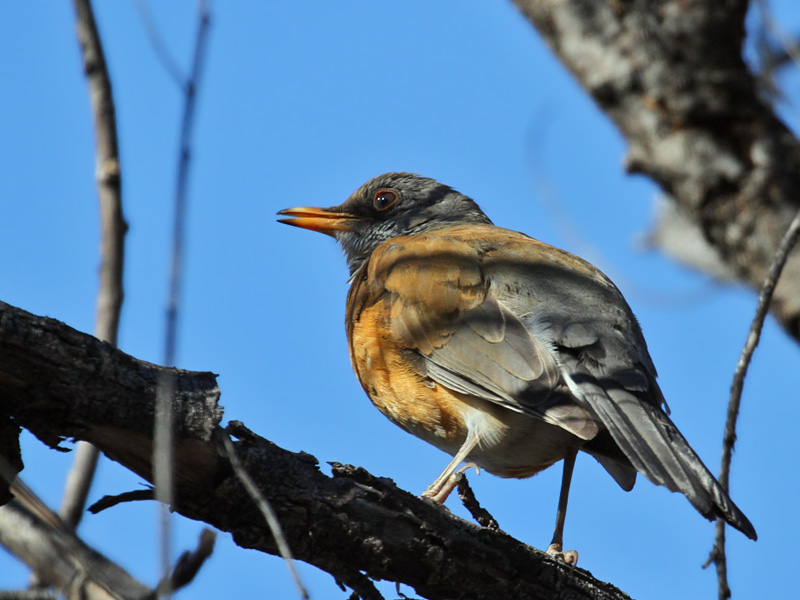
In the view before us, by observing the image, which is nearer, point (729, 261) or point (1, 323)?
point (1, 323)

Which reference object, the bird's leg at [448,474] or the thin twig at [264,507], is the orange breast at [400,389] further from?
the thin twig at [264,507]

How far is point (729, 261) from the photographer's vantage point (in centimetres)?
620

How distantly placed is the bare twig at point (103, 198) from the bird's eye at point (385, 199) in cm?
306

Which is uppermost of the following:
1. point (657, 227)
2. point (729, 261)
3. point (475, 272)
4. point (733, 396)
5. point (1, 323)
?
point (657, 227)

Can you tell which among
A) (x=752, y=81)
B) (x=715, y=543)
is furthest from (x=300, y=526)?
(x=752, y=81)

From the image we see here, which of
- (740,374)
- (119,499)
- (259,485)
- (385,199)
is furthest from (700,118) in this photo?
(119,499)

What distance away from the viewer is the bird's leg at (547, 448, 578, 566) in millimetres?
4434

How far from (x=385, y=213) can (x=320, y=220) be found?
0.50 metres

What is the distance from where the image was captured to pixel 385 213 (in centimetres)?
702

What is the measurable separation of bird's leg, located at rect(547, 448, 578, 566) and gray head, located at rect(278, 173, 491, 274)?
2.35 meters

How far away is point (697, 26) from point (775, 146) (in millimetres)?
945

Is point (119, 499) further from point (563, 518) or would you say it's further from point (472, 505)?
point (563, 518)

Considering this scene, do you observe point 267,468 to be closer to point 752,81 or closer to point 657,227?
point 752,81

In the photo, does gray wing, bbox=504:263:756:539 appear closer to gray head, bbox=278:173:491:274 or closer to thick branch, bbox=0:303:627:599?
thick branch, bbox=0:303:627:599
